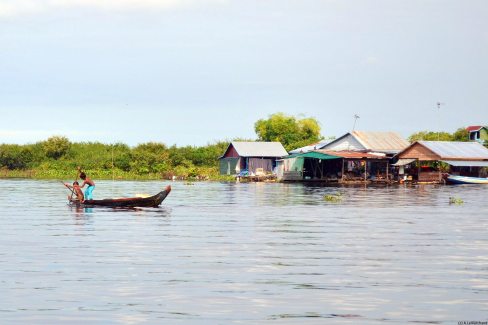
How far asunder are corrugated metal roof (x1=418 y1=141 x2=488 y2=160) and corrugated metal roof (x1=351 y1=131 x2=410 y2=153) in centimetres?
374

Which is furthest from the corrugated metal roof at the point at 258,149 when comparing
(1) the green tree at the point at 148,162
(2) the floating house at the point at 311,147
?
(1) the green tree at the point at 148,162

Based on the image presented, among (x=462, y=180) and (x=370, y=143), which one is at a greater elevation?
(x=370, y=143)

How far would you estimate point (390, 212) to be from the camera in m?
30.9

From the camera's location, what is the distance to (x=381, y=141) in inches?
2682

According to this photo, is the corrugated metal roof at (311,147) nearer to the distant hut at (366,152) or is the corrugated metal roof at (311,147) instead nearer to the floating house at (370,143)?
the floating house at (370,143)

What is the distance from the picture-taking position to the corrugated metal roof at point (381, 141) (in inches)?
2623

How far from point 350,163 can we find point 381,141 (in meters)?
3.12

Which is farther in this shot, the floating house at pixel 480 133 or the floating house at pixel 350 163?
the floating house at pixel 480 133

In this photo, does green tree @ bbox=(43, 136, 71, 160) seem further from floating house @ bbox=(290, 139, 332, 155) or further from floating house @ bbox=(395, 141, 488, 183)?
floating house @ bbox=(395, 141, 488, 183)

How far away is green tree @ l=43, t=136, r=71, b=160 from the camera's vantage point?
79.4 m

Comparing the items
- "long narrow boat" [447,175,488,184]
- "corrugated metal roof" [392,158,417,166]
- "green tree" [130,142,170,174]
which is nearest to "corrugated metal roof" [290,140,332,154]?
"corrugated metal roof" [392,158,417,166]

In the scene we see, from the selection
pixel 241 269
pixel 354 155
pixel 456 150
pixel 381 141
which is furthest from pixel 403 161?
pixel 241 269

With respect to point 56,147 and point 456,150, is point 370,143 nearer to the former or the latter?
point 456,150

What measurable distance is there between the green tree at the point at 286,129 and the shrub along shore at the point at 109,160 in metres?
8.23
